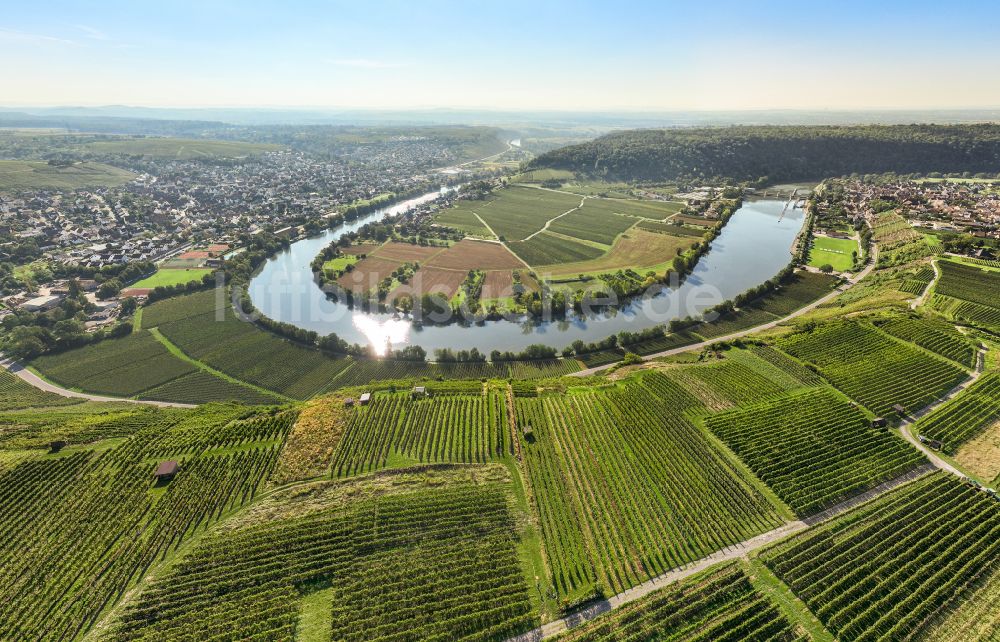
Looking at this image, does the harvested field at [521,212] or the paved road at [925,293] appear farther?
the harvested field at [521,212]

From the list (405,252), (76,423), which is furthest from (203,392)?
(405,252)

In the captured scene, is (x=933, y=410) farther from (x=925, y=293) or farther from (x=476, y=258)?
(x=476, y=258)

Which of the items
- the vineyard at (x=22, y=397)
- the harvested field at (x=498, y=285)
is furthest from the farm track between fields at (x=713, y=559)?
the vineyard at (x=22, y=397)

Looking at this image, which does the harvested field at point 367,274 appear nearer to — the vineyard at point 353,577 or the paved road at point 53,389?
the paved road at point 53,389

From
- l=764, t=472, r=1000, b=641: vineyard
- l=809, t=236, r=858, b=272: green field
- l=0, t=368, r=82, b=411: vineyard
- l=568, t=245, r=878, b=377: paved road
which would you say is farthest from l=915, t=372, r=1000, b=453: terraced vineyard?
l=0, t=368, r=82, b=411: vineyard

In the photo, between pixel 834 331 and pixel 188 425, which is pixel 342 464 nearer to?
pixel 188 425

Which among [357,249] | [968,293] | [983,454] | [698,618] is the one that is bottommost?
[698,618]
